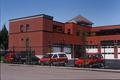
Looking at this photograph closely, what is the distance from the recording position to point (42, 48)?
192 ft

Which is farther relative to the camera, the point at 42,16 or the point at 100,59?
the point at 42,16

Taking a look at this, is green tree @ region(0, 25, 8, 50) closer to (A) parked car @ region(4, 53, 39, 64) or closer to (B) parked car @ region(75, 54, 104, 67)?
(A) parked car @ region(4, 53, 39, 64)

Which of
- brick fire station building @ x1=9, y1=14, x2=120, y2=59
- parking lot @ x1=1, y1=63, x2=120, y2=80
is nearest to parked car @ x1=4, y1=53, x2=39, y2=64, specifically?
brick fire station building @ x1=9, y1=14, x2=120, y2=59

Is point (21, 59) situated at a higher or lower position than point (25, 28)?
lower

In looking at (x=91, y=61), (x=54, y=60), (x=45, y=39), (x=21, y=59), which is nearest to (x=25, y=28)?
(x=45, y=39)

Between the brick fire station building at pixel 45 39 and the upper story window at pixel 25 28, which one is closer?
the brick fire station building at pixel 45 39

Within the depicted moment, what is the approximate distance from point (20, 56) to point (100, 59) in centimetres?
1336

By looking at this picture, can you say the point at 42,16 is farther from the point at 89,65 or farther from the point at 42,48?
the point at 89,65

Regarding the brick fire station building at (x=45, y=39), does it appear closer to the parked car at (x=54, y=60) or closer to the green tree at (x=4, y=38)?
the parked car at (x=54, y=60)

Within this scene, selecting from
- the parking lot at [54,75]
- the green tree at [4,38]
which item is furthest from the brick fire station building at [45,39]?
the parking lot at [54,75]

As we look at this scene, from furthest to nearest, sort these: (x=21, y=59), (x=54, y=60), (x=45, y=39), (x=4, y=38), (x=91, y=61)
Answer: (x=4, y=38)
(x=45, y=39)
(x=21, y=59)
(x=54, y=60)
(x=91, y=61)

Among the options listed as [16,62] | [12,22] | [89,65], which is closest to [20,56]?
[16,62]

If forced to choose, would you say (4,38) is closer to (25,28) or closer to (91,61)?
(25,28)

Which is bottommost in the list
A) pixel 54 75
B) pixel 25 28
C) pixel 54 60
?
pixel 54 75
